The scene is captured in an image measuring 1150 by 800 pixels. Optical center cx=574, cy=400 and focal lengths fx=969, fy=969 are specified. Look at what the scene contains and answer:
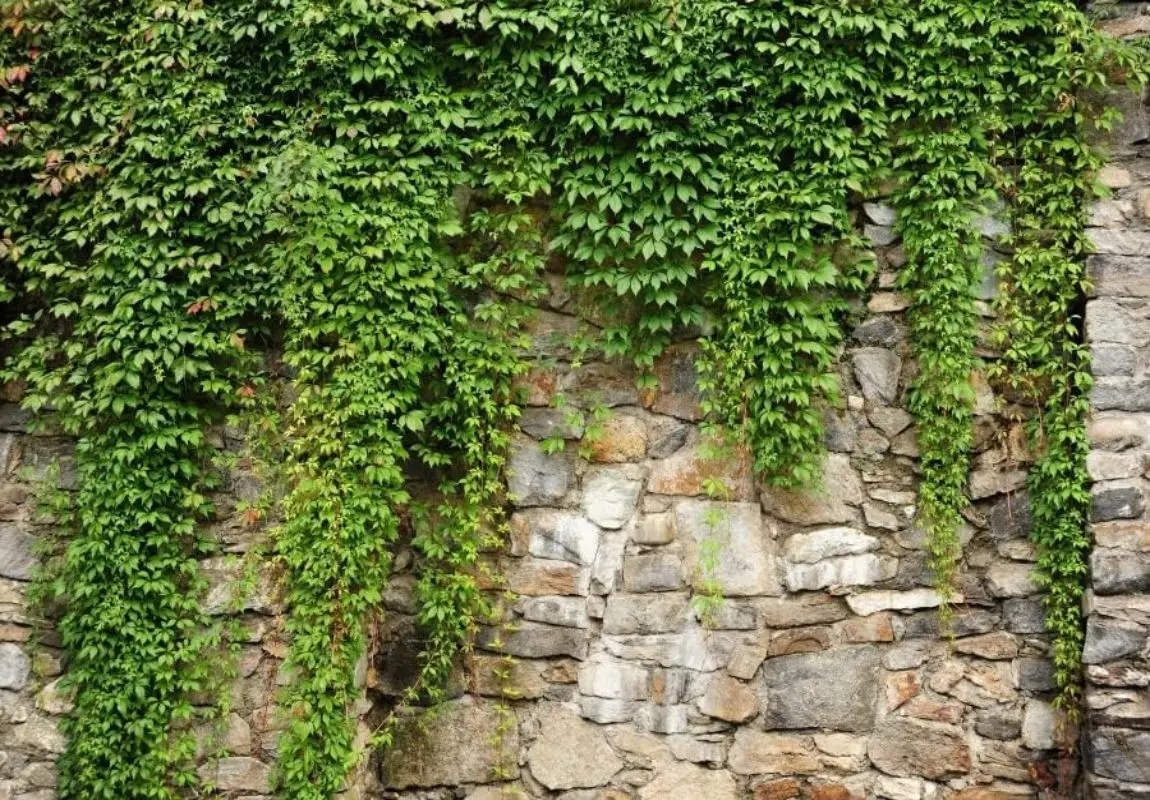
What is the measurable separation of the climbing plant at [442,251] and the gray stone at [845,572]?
0.23 metres

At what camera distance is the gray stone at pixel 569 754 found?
4.00 metres

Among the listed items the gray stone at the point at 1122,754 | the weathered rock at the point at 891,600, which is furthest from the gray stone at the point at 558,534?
the gray stone at the point at 1122,754

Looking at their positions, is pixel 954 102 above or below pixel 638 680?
above

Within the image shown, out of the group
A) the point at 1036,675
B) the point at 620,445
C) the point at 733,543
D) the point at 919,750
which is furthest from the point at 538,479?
the point at 1036,675

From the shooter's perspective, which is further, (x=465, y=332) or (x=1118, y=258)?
(x=465, y=332)

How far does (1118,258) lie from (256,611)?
3809 millimetres

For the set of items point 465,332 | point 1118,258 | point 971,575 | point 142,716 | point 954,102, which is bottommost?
point 142,716

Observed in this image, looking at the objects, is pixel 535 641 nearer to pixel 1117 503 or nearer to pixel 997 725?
pixel 997 725

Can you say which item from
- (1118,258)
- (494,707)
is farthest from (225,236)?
(1118,258)

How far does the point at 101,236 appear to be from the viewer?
4129mm

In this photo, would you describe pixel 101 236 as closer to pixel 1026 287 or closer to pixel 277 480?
pixel 277 480

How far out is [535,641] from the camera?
409cm

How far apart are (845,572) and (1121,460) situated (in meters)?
1.14

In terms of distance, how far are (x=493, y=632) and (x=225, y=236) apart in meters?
2.04
